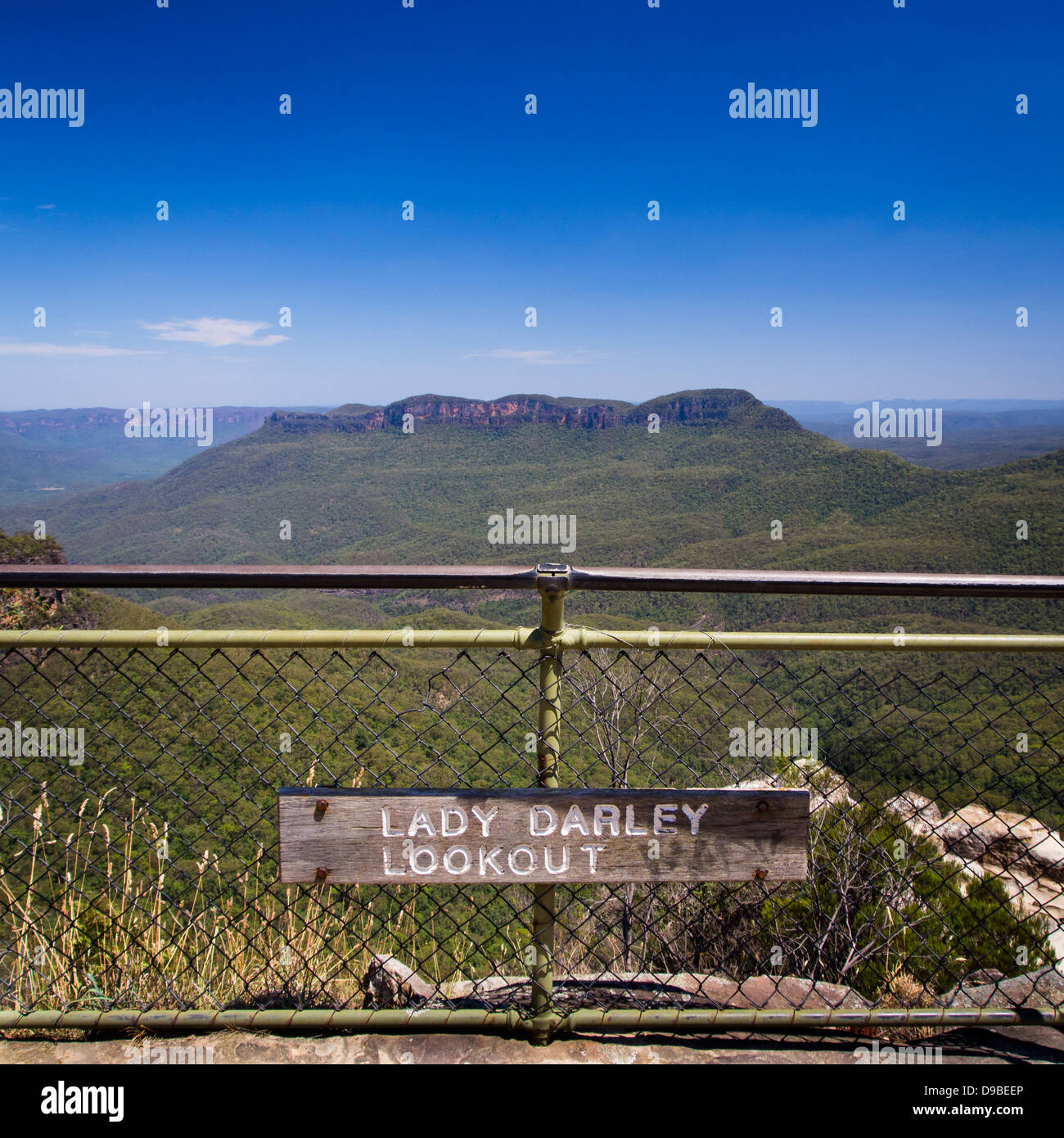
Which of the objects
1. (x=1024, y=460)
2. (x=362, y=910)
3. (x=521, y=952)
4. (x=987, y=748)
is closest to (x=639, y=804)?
(x=521, y=952)

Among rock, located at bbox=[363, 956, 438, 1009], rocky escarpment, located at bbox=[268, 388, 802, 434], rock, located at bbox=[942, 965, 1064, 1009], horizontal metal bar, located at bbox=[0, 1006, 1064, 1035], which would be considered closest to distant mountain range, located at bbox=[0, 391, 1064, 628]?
rocky escarpment, located at bbox=[268, 388, 802, 434]

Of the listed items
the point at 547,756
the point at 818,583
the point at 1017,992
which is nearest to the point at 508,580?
the point at 547,756

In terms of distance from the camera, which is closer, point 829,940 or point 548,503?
point 829,940

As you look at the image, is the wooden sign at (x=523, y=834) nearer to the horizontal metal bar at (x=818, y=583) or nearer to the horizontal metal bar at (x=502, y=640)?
the horizontal metal bar at (x=502, y=640)

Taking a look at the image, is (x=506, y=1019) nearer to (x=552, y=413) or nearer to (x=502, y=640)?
(x=502, y=640)

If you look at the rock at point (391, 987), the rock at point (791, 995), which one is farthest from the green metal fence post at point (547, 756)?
the rock at point (791, 995)

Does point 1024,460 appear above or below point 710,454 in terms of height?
below

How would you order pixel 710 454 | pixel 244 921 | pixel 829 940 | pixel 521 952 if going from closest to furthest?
pixel 521 952 < pixel 244 921 < pixel 829 940 < pixel 710 454
